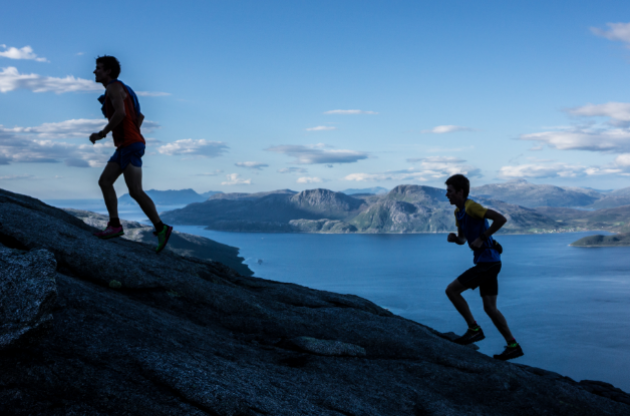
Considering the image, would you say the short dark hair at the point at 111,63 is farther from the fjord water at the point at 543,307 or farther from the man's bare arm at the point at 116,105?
the fjord water at the point at 543,307

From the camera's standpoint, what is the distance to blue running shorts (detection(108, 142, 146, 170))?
9.59 m

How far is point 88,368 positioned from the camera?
5.59m

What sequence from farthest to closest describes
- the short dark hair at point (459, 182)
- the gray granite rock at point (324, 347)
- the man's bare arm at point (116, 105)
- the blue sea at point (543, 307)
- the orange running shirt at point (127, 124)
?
the blue sea at point (543, 307), the short dark hair at point (459, 182), the orange running shirt at point (127, 124), the man's bare arm at point (116, 105), the gray granite rock at point (324, 347)

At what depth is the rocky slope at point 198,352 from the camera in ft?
17.3

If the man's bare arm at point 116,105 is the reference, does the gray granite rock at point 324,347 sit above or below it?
below

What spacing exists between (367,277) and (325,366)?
18174 centimetres

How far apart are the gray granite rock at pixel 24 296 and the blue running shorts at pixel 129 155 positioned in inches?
161

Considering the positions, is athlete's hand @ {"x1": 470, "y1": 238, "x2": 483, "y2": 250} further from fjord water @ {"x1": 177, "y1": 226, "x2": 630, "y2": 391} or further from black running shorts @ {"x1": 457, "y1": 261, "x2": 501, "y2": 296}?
fjord water @ {"x1": 177, "y1": 226, "x2": 630, "y2": 391}

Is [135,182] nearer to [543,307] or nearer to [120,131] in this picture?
[120,131]

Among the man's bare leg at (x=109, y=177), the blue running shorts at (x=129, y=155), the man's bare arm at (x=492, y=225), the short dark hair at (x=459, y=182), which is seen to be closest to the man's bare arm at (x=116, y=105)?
the blue running shorts at (x=129, y=155)

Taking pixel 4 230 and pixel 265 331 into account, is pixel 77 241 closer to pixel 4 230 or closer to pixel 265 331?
pixel 4 230

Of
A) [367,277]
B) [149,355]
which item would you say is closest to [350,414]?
[149,355]

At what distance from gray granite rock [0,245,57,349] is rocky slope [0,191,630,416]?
1 cm

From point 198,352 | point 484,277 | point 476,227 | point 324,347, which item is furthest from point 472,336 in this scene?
point 198,352
